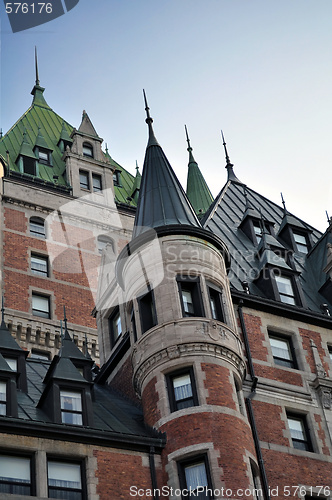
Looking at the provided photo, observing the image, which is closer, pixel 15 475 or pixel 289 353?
pixel 15 475

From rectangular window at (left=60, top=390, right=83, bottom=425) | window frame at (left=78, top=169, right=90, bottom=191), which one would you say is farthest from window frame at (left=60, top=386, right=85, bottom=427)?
window frame at (left=78, top=169, right=90, bottom=191)

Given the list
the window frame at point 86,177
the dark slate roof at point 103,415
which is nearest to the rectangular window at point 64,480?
the dark slate roof at point 103,415

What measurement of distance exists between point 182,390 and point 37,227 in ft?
91.3

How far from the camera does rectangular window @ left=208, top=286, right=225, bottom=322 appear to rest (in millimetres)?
30938

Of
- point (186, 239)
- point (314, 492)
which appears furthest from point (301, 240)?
point (314, 492)

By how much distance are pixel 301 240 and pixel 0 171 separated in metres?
17.0

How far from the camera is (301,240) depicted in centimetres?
4175

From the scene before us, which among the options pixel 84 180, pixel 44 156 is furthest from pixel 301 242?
pixel 44 156

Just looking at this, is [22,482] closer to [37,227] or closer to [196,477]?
[196,477]

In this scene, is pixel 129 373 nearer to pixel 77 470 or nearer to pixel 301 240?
pixel 77 470

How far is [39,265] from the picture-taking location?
171 ft

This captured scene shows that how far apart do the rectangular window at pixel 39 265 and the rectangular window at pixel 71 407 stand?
24021 mm

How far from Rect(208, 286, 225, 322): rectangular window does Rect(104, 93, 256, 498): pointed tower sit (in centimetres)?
4

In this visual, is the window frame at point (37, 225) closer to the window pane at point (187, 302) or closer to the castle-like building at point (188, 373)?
the castle-like building at point (188, 373)
